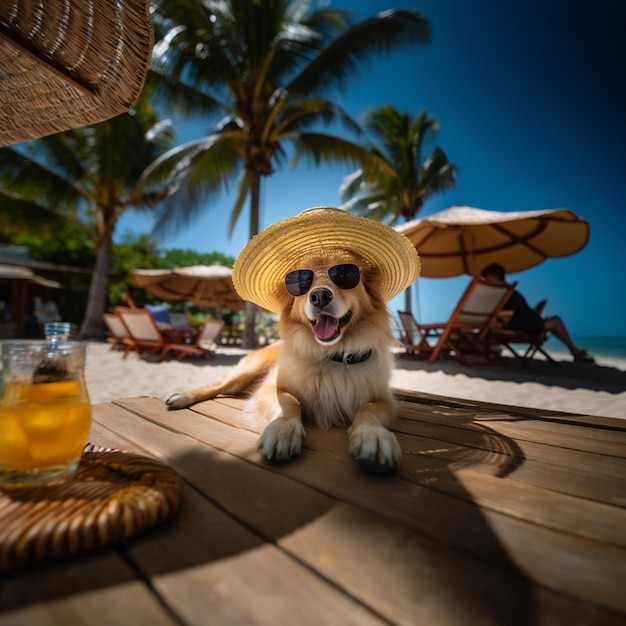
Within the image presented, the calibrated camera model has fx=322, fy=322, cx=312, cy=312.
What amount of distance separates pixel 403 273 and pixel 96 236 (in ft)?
49.5

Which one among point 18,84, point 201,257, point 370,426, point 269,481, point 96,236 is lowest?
point 269,481

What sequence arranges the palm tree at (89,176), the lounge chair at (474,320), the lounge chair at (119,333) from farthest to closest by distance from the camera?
the palm tree at (89,176) → the lounge chair at (119,333) → the lounge chair at (474,320)

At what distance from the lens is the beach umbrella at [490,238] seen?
5387mm

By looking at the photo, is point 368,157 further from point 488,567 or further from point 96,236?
point 96,236

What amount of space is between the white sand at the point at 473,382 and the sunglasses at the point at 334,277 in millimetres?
1904

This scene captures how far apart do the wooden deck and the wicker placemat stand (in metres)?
0.03

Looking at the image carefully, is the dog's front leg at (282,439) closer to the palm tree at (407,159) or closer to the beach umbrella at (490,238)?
the beach umbrella at (490,238)

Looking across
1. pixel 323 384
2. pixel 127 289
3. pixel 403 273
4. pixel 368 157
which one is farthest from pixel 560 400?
pixel 127 289

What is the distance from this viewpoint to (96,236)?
1329cm

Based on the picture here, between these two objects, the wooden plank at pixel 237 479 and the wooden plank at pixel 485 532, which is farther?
the wooden plank at pixel 237 479

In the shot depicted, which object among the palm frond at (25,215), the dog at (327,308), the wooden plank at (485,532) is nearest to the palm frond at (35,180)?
the palm frond at (25,215)

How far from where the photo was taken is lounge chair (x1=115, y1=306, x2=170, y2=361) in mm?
6945

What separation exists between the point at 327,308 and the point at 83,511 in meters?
1.30

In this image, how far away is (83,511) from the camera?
63 cm
